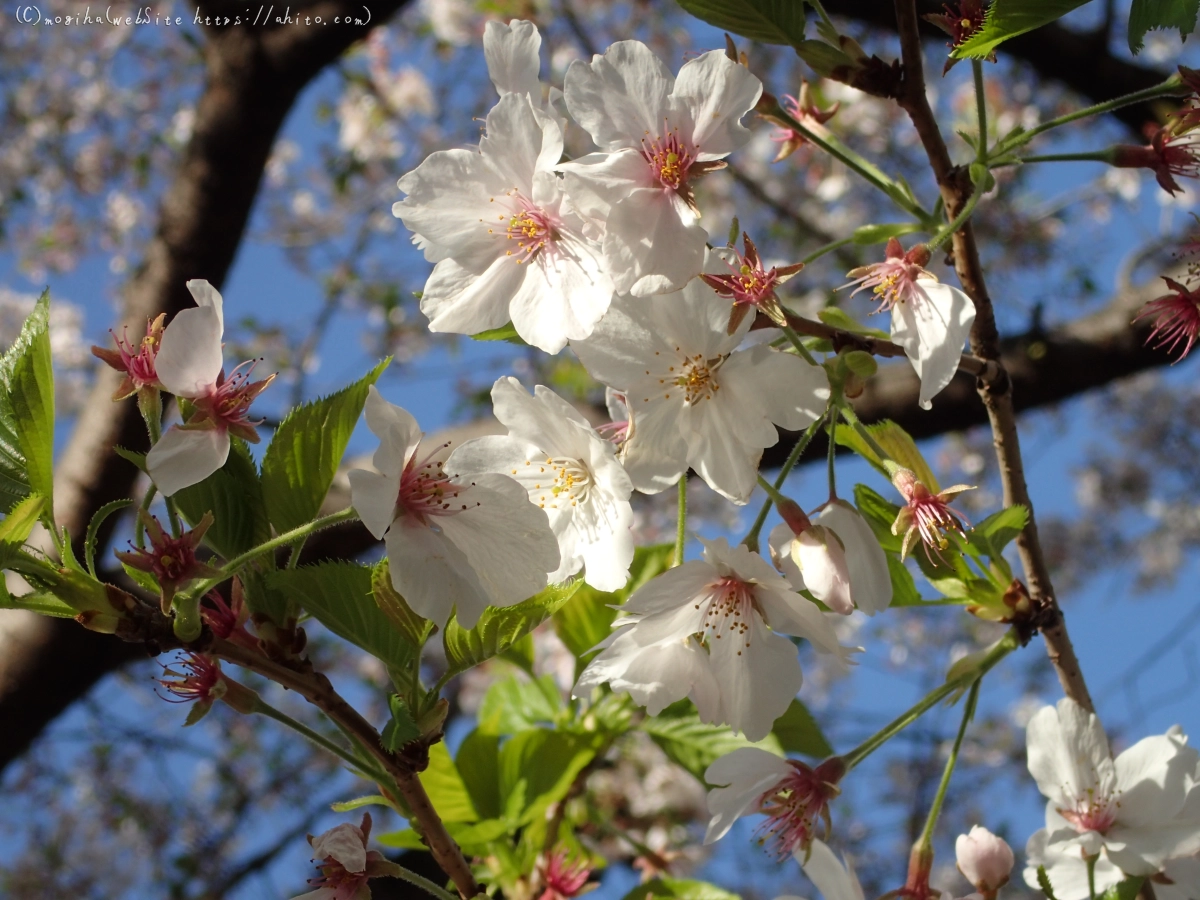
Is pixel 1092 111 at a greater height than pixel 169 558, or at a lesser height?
greater

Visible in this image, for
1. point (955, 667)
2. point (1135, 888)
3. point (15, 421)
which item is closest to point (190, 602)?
point (15, 421)

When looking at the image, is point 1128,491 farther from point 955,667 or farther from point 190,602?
point 190,602

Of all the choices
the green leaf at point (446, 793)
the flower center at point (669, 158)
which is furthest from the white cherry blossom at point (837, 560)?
the green leaf at point (446, 793)

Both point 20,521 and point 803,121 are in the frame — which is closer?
point 20,521

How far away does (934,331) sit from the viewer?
69cm

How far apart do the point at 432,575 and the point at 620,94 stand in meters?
0.35

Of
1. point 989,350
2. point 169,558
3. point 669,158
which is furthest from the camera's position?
point 989,350

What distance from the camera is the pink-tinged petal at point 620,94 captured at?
0.70 meters

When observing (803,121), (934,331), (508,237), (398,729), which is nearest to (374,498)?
(398,729)

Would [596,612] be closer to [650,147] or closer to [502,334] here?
[502,334]

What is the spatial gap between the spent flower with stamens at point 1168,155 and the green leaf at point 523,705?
778 millimetres

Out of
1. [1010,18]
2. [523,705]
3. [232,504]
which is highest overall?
[1010,18]

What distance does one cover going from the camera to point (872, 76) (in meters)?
0.77

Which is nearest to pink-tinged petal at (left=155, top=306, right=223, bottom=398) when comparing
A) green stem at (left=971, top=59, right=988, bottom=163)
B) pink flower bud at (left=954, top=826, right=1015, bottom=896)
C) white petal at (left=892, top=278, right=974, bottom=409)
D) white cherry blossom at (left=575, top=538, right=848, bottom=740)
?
white cherry blossom at (left=575, top=538, right=848, bottom=740)
